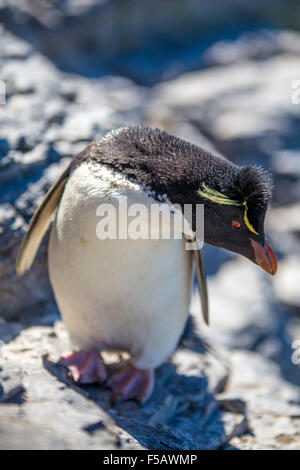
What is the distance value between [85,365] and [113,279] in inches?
15.7

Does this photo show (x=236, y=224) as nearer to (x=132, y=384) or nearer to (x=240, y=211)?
(x=240, y=211)

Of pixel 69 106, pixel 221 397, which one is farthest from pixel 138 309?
pixel 69 106

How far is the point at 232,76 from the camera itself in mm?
6715

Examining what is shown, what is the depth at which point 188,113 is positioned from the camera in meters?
6.07

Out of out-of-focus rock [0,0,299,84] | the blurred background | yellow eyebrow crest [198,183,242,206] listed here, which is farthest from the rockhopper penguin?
out-of-focus rock [0,0,299,84]

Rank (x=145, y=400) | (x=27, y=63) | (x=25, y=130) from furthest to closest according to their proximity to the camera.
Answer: (x=27, y=63) < (x=25, y=130) < (x=145, y=400)

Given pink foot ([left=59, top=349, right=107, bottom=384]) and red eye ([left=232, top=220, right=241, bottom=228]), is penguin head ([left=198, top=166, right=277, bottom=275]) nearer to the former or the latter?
red eye ([left=232, top=220, right=241, bottom=228])

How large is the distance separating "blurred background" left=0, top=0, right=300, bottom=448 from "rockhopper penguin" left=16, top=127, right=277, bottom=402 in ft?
1.13

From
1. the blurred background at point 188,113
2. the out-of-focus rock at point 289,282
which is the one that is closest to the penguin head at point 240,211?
the blurred background at point 188,113

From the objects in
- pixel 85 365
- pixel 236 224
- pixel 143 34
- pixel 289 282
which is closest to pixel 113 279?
pixel 85 365

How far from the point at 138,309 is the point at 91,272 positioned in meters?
0.25

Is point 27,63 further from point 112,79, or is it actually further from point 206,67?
point 206,67

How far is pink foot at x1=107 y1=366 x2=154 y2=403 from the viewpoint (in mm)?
2273

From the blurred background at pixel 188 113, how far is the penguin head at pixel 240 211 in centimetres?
88
